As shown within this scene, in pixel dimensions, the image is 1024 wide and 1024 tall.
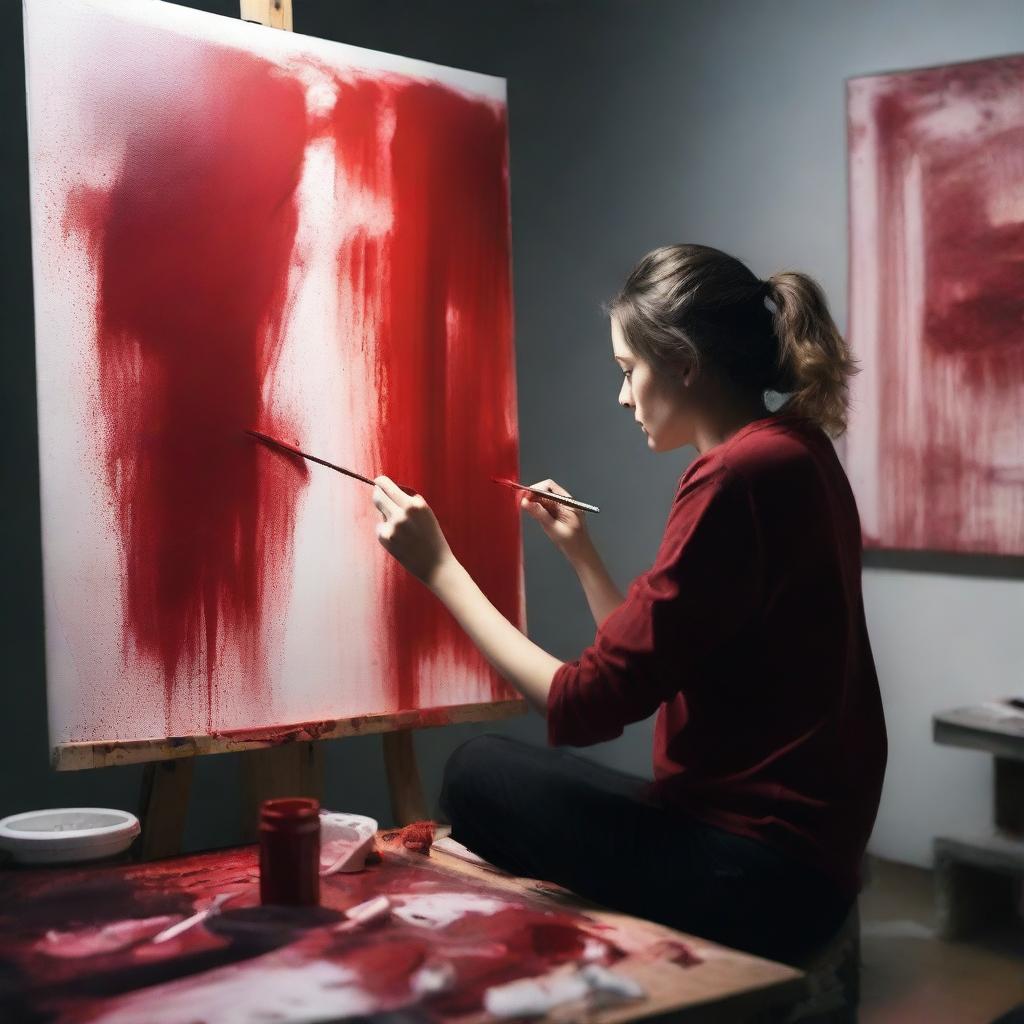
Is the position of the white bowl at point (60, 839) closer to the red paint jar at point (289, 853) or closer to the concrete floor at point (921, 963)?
the red paint jar at point (289, 853)

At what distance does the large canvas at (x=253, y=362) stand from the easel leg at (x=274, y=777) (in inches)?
2.4

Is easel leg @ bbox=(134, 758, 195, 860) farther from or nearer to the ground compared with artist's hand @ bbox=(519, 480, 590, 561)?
nearer to the ground

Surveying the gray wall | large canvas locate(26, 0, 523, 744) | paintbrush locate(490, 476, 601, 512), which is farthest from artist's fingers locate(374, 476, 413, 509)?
the gray wall

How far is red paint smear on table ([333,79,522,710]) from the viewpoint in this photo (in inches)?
67.9

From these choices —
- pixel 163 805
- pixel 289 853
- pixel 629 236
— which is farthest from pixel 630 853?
pixel 629 236

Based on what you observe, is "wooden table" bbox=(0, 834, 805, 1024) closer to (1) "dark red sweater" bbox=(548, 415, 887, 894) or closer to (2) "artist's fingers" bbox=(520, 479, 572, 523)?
(1) "dark red sweater" bbox=(548, 415, 887, 894)

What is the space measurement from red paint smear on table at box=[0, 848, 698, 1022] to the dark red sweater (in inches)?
7.1

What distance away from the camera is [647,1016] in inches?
44.0

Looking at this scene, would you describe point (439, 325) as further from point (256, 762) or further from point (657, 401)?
point (256, 762)

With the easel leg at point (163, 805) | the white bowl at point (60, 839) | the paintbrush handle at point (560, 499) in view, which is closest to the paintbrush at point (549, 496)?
the paintbrush handle at point (560, 499)

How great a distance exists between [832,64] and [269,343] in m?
1.21

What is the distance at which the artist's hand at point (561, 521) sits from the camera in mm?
1753

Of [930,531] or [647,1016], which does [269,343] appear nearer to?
[647,1016]

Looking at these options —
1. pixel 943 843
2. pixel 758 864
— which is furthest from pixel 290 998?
pixel 943 843
